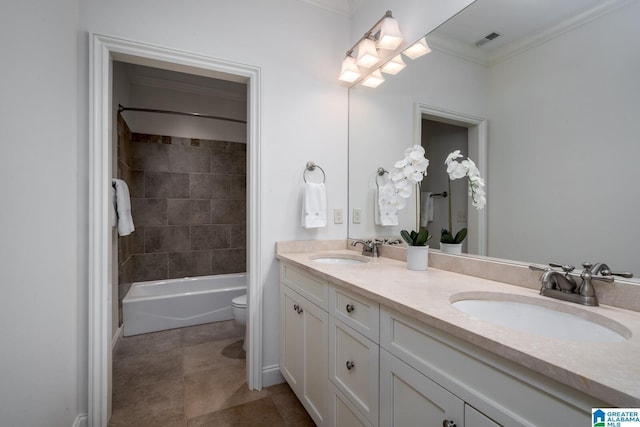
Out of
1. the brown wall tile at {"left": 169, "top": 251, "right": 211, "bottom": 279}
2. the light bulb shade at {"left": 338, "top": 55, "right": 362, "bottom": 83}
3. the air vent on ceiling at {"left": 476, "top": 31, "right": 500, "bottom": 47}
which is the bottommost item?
the brown wall tile at {"left": 169, "top": 251, "right": 211, "bottom": 279}

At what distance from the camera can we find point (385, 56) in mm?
1848

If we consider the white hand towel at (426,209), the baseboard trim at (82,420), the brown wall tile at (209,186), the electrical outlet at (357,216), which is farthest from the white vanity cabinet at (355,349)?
the brown wall tile at (209,186)

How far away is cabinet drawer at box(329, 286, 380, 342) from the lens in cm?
98

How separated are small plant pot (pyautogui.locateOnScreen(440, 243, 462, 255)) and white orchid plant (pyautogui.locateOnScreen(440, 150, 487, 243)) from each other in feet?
0.05

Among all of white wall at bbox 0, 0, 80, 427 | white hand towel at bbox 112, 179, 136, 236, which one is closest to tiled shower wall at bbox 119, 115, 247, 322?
white hand towel at bbox 112, 179, 136, 236

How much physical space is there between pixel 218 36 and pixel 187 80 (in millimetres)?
1744

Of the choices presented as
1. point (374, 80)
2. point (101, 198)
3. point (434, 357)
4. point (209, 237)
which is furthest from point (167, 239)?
point (434, 357)

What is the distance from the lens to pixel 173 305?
275cm

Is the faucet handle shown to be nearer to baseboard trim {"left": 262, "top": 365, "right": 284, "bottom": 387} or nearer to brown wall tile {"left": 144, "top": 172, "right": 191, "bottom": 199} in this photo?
baseboard trim {"left": 262, "top": 365, "right": 284, "bottom": 387}

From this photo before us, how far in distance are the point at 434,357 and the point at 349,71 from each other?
6.07 ft

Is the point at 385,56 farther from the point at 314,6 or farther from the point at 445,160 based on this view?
the point at 445,160

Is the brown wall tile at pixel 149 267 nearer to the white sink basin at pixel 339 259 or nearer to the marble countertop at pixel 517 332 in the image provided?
the white sink basin at pixel 339 259

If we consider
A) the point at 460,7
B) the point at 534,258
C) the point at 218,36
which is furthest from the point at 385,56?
the point at 534,258

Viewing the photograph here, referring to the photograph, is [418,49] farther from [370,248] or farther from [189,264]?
[189,264]
